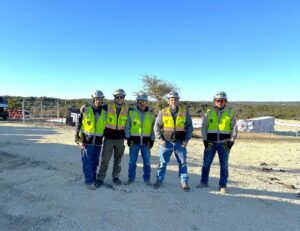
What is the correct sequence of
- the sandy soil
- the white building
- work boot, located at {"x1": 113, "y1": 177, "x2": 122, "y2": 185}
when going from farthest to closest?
the white building, work boot, located at {"x1": 113, "y1": 177, "x2": 122, "y2": 185}, the sandy soil

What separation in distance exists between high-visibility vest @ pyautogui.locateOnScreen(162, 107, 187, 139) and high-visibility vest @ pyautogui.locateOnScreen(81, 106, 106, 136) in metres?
1.26

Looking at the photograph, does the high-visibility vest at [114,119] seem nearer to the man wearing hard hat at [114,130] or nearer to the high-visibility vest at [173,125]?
the man wearing hard hat at [114,130]

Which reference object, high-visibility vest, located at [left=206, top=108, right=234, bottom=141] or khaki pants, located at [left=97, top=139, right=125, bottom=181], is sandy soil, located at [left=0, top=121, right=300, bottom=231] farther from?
high-visibility vest, located at [left=206, top=108, right=234, bottom=141]

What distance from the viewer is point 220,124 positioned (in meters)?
8.10

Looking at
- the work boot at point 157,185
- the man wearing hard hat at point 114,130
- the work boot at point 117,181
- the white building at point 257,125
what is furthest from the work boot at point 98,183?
the white building at point 257,125

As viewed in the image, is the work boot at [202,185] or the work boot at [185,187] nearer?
the work boot at [185,187]

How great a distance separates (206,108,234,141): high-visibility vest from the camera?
26.5ft

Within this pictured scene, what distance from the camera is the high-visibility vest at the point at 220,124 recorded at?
318 inches

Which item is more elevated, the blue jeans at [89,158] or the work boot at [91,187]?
the blue jeans at [89,158]

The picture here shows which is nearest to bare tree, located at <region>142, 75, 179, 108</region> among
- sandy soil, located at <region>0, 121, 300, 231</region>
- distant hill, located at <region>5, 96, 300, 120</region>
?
distant hill, located at <region>5, 96, 300, 120</region>

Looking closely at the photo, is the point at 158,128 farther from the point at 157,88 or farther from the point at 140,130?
the point at 157,88

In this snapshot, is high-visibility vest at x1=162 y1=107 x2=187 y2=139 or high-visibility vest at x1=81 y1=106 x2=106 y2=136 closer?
high-visibility vest at x1=81 y1=106 x2=106 y2=136

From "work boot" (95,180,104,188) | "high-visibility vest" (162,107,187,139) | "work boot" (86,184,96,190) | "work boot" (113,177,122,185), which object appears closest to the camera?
"work boot" (86,184,96,190)

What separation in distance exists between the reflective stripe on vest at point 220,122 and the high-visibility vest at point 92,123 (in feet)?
7.27
